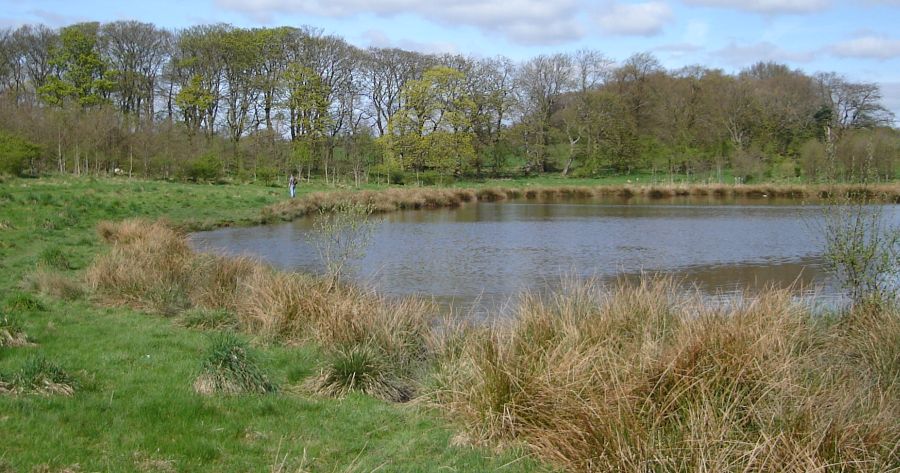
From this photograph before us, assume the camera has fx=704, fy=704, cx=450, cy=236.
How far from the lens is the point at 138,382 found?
696 centimetres

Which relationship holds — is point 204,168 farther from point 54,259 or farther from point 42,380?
point 42,380

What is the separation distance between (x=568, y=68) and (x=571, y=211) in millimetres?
30097

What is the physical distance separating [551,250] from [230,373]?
1651cm

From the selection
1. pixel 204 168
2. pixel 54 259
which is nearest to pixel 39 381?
pixel 54 259

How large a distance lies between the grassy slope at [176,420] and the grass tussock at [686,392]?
49 cm

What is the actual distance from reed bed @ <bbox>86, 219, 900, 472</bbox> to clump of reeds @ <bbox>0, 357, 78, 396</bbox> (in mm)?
2360

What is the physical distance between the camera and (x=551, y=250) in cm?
2238

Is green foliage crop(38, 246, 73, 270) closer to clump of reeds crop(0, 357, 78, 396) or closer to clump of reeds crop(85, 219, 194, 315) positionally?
clump of reeds crop(85, 219, 194, 315)

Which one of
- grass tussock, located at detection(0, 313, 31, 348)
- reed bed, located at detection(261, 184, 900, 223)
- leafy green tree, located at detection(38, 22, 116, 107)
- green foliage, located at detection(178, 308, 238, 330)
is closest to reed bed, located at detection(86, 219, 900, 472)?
green foliage, located at detection(178, 308, 238, 330)

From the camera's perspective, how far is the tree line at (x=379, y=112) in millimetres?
39188

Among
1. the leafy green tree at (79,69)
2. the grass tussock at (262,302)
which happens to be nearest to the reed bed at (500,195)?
the grass tussock at (262,302)

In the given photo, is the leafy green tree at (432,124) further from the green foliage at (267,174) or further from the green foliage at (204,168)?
the green foliage at (204,168)

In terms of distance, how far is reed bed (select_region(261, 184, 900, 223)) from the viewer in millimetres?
33531

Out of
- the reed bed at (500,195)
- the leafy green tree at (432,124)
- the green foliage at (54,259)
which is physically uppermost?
the leafy green tree at (432,124)
